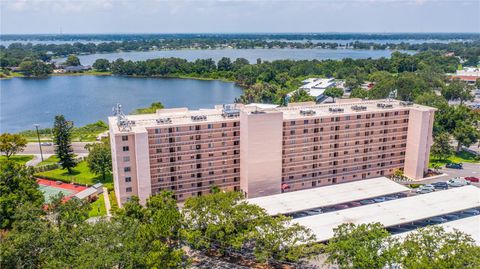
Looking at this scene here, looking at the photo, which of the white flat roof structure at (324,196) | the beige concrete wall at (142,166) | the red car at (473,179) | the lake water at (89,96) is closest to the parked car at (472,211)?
the white flat roof structure at (324,196)

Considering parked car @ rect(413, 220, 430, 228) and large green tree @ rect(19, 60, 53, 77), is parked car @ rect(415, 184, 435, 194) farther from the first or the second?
large green tree @ rect(19, 60, 53, 77)

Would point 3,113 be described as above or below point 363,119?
below

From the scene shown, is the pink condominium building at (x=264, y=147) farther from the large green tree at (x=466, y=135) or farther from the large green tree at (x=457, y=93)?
the large green tree at (x=457, y=93)

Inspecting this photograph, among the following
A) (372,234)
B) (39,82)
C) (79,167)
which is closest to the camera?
(372,234)

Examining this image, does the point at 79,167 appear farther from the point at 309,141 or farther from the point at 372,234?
the point at 372,234

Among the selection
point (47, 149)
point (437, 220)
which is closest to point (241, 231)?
point (437, 220)

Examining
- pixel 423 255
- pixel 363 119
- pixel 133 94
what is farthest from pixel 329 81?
pixel 423 255

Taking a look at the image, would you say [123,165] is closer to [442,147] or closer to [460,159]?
[442,147]
